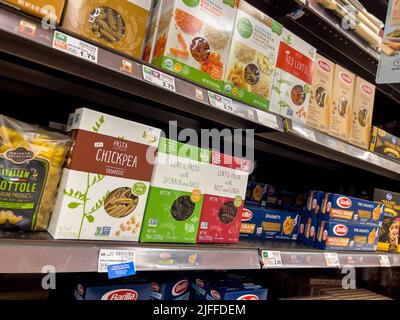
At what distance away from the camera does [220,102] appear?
1054mm

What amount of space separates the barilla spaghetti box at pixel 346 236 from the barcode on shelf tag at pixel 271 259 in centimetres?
34

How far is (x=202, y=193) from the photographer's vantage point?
1.11 meters

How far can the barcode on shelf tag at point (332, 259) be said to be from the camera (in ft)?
4.62

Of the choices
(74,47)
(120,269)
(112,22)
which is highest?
(112,22)

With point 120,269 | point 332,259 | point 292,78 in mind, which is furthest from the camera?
point 332,259

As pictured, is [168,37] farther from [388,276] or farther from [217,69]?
[388,276]

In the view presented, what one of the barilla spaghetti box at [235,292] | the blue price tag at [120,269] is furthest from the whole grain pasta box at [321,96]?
the blue price tag at [120,269]

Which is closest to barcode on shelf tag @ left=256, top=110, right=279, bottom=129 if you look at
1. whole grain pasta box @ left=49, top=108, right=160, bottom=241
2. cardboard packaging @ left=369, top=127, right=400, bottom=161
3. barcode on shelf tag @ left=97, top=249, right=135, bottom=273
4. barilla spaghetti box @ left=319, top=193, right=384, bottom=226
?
whole grain pasta box @ left=49, top=108, right=160, bottom=241

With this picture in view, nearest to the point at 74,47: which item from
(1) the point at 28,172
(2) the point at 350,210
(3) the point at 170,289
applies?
(1) the point at 28,172

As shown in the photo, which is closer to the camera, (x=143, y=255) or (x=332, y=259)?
(x=143, y=255)

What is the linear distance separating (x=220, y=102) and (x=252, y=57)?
262 mm

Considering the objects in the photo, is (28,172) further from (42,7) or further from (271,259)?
(271,259)

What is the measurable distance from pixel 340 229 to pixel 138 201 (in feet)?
3.31

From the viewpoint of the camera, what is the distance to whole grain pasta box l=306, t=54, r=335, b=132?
1.43 metres
